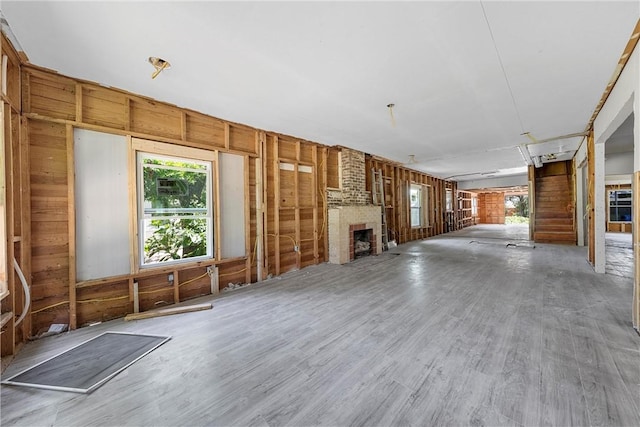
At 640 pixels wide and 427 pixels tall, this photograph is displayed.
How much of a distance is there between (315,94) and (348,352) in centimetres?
308

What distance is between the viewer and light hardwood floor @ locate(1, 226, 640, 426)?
1.61 meters

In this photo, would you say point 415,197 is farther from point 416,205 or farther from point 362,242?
point 362,242

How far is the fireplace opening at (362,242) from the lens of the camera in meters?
6.93

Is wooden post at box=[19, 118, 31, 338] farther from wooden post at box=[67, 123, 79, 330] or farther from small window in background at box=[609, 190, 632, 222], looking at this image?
small window in background at box=[609, 190, 632, 222]

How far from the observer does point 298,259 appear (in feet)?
18.2

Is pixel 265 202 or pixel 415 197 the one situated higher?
pixel 415 197

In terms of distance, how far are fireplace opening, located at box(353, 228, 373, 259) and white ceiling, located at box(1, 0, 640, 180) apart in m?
3.56

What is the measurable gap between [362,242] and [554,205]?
746cm

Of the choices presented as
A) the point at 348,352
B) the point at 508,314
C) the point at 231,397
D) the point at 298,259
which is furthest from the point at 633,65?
the point at 298,259

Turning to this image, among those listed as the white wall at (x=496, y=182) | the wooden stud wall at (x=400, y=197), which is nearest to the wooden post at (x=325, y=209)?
the wooden stud wall at (x=400, y=197)

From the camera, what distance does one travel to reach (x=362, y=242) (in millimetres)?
7180

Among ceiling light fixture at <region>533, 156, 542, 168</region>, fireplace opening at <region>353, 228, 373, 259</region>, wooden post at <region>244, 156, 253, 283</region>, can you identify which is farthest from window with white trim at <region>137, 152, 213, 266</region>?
ceiling light fixture at <region>533, 156, 542, 168</region>

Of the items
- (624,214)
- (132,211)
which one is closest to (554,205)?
(624,214)

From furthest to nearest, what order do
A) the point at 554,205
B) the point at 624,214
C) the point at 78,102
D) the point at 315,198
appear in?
the point at 624,214, the point at 554,205, the point at 315,198, the point at 78,102
